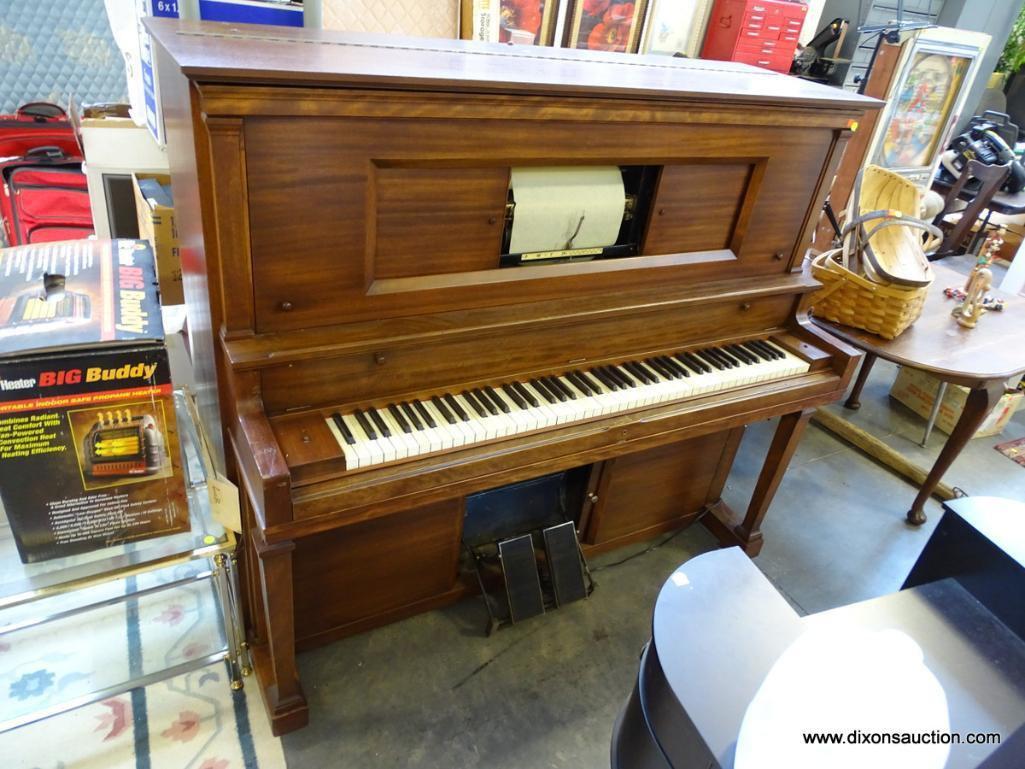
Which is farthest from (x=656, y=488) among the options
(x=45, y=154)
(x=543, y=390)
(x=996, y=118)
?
(x=996, y=118)

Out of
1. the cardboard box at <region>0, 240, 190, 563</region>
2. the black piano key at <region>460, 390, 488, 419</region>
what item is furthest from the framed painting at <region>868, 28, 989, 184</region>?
the cardboard box at <region>0, 240, 190, 563</region>

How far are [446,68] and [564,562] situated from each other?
1332 mm

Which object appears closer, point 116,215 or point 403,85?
point 403,85

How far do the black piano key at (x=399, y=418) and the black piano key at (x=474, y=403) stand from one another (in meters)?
0.16

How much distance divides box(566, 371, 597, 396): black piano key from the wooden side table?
1.23 metres

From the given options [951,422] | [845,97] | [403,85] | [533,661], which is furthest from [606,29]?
[533,661]

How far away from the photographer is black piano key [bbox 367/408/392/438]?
1.36 meters

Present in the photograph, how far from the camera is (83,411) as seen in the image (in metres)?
1.29

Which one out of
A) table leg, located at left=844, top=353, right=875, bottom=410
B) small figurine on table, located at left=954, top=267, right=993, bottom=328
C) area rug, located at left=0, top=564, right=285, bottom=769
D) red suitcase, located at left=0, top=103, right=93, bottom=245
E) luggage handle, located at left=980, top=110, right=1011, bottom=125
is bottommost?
area rug, located at left=0, top=564, right=285, bottom=769

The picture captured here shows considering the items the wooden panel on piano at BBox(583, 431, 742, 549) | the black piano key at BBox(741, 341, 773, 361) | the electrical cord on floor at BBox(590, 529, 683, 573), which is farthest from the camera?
the electrical cord on floor at BBox(590, 529, 683, 573)

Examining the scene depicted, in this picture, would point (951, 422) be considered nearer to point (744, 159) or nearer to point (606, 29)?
point (744, 159)

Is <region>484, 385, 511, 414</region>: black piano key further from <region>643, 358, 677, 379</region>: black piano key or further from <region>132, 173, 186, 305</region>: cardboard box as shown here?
<region>132, 173, 186, 305</region>: cardboard box

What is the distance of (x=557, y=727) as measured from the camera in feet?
5.64

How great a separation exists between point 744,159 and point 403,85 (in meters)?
0.88
